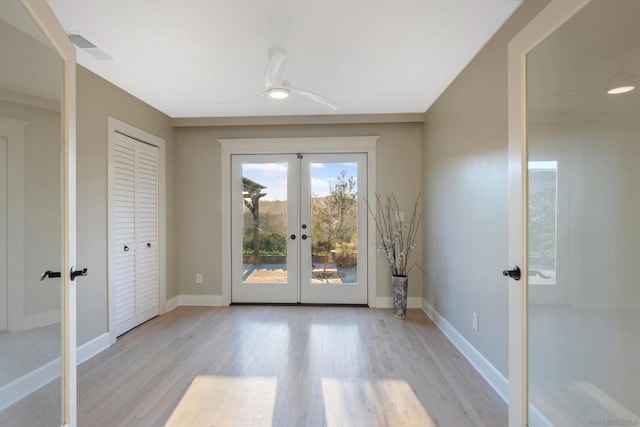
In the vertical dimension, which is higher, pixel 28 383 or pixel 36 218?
pixel 36 218

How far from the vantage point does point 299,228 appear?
399 centimetres

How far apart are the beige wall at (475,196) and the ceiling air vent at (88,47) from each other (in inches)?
113

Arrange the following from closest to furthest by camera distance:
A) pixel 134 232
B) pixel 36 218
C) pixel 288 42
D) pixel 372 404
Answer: pixel 36 218, pixel 372 404, pixel 288 42, pixel 134 232

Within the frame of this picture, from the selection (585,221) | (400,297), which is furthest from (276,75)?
(400,297)

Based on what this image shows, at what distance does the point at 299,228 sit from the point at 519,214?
287 cm

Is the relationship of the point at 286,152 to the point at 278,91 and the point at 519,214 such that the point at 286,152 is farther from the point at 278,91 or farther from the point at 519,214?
the point at 519,214

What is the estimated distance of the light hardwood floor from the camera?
72.1 inches

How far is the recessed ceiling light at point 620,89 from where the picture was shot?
3.07 feet

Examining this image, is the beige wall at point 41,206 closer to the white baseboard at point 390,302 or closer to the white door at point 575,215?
the white door at point 575,215

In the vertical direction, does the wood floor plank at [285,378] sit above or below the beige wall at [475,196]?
below

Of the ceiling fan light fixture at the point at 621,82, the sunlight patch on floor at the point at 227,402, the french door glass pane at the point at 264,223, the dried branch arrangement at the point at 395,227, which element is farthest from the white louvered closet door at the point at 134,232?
the ceiling fan light fixture at the point at 621,82

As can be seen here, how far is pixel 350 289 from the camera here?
3.95 metres

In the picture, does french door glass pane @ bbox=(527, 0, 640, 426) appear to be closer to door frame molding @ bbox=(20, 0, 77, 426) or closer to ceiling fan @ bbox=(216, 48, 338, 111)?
ceiling fan @ bbox=(216, 48, 338, 111)

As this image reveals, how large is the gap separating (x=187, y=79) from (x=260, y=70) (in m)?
0.73
